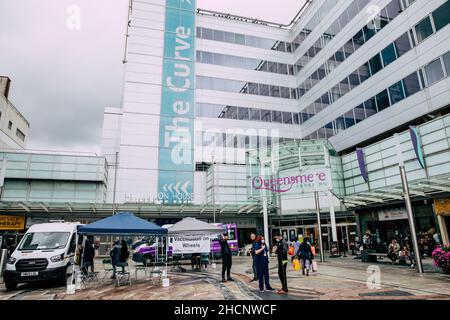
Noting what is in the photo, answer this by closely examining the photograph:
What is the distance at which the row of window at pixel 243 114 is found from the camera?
38.3 metres

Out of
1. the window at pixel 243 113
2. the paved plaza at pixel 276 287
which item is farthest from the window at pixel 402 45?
the paved plaza at pixel 276 287

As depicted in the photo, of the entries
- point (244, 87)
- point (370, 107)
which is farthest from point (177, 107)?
point (370, 107)

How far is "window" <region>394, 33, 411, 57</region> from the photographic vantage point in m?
24.2

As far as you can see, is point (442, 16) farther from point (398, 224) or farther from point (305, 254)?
point (305, 254)

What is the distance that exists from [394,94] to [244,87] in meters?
19.9

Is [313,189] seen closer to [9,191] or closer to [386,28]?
[386,28]

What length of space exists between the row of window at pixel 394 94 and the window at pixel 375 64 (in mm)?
2474

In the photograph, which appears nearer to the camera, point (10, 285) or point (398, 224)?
point (10, 285)

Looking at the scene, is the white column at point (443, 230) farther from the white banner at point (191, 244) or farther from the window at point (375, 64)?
the white banner at point (191, 244)

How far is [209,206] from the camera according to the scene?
2875cm

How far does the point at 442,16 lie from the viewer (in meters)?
21.2

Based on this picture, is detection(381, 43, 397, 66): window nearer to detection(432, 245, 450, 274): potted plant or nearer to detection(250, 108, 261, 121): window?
detection(250, 108, 261, 121): window

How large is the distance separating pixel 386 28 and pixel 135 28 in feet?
98.0

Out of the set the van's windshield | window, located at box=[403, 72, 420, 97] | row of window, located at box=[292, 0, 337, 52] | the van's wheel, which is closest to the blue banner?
window, located at box=[403, 72, 420, 97]
